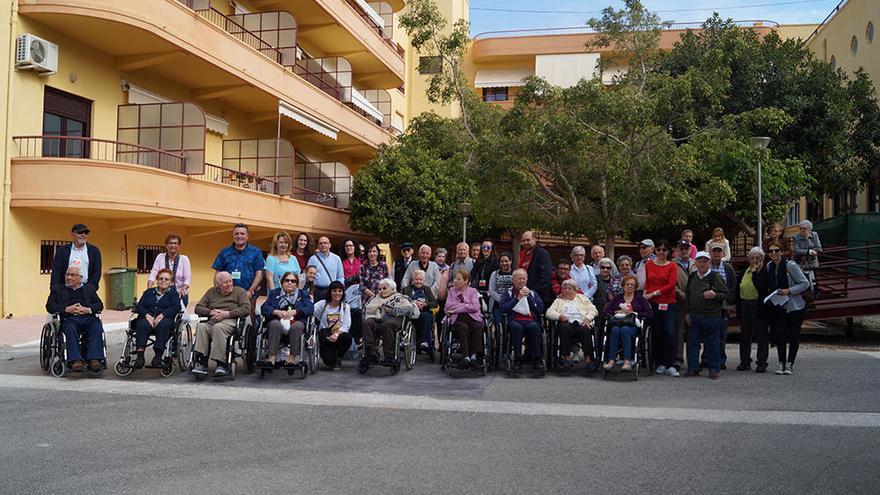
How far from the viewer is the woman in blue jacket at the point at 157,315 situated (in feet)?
29.5

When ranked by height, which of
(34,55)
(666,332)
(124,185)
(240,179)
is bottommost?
(666,332)

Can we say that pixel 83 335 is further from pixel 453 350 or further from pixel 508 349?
pixel 508 349

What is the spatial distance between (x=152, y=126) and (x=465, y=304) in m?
12.0

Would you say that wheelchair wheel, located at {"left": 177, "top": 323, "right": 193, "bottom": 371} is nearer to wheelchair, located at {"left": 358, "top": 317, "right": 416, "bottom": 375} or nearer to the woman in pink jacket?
wheelchair, located at {"left": 358, "top": 317, "right": 416, "bottom": 375}

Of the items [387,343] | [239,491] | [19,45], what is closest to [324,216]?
[19,45]

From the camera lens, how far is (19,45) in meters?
15.0

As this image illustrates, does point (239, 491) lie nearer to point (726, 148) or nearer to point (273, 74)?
point (726, 148)

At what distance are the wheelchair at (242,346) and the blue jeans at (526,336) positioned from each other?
134 inches

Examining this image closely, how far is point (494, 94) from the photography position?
4472cm

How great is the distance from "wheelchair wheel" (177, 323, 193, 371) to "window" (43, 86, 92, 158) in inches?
342

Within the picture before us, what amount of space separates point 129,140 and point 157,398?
1217cm

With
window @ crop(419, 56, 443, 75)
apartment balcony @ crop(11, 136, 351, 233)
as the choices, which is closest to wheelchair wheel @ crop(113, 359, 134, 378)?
apartment balcony @ crop(11, 136, 351, 233)

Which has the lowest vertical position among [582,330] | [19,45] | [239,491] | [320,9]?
[239,491]

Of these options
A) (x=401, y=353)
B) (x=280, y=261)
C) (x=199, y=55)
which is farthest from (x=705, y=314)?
(x=199, y=55)
